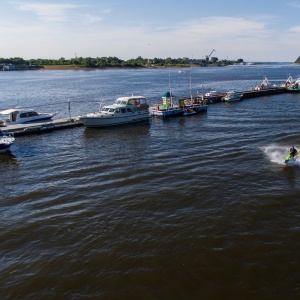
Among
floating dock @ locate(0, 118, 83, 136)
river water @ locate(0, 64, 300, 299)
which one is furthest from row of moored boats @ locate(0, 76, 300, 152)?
river water @ locate(0, 64, 300, 299)

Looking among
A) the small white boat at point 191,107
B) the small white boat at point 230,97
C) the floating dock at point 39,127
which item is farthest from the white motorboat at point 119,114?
the small white boat at point 230,97

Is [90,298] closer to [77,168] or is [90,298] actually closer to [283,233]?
[283,233]

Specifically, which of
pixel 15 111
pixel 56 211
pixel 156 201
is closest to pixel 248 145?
pixel 156 201

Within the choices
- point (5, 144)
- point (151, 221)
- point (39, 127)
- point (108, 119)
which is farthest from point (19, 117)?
point (151, 221)

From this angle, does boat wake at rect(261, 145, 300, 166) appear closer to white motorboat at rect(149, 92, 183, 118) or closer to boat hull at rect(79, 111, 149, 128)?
boat hull at rect(79, 111, 149, 128)

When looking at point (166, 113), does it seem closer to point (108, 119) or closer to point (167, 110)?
point (167, 110)

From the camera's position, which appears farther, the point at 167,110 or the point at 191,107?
the point at 191,107

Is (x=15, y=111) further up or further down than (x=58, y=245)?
further up
